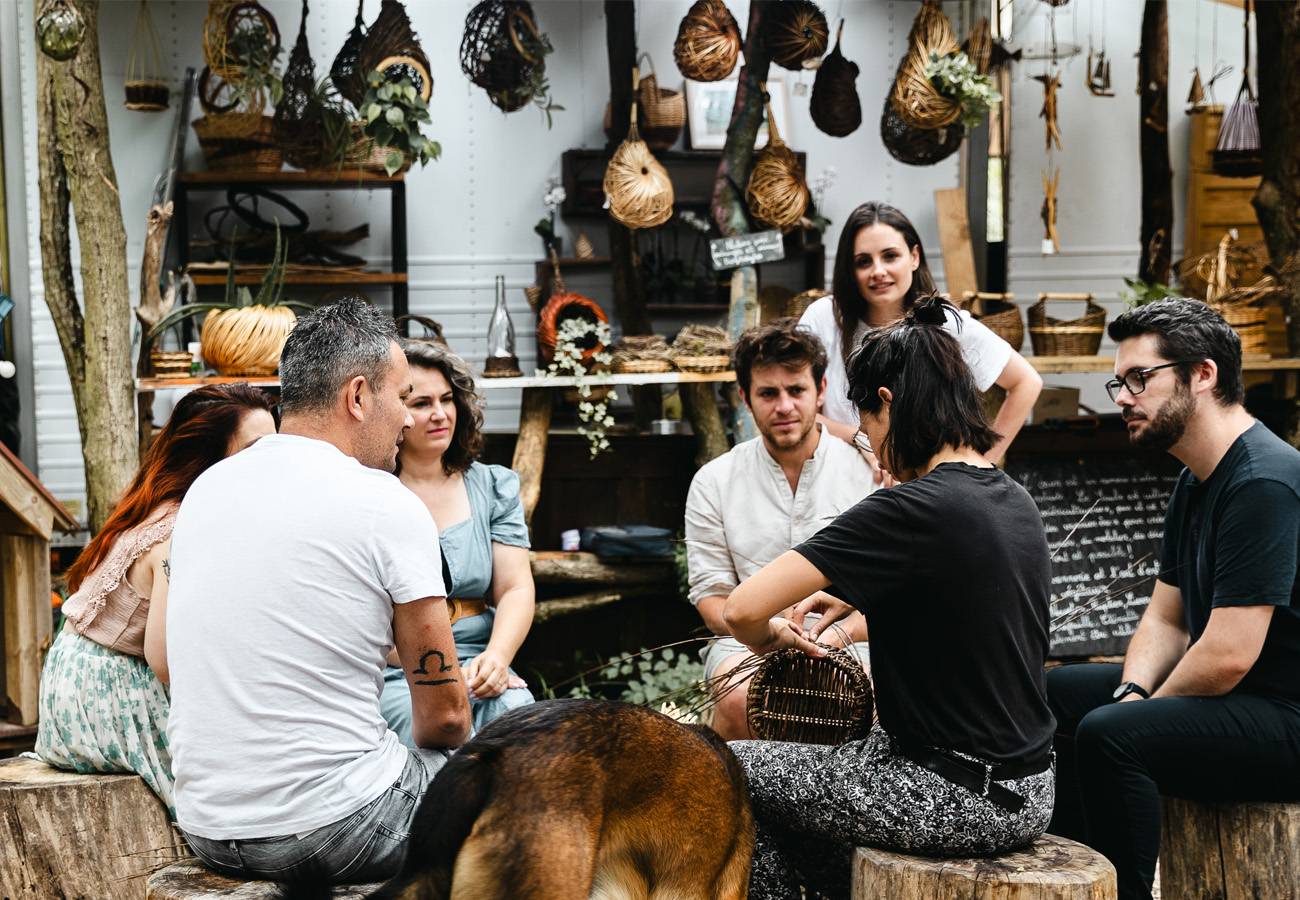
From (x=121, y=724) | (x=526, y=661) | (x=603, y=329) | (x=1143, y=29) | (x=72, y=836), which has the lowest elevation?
(x=526, y=661)

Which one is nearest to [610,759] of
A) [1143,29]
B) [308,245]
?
[308,245]

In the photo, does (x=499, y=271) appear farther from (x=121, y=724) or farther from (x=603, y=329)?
(x=121, y=724)

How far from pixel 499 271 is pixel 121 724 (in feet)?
15.7

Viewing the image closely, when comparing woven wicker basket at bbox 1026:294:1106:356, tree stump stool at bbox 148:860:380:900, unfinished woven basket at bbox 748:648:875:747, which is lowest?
tree stump stool at bbox 148:860:380:900

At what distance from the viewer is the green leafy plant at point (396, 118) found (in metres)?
5.88

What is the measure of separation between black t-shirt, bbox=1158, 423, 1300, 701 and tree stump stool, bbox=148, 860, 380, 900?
213 centimetres

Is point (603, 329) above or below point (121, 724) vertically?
above

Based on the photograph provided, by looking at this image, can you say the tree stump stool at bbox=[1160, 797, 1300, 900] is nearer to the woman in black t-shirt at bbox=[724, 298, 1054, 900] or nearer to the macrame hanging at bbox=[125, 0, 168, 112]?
the woman in black t-shirt at bbox=[724, 298, 1054, 900]

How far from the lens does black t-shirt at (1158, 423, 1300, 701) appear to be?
309 cm

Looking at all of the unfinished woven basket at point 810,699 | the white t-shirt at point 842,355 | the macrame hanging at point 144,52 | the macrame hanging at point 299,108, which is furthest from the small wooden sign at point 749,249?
the macrame hanging at point 144,52

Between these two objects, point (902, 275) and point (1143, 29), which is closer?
point (902, 275)

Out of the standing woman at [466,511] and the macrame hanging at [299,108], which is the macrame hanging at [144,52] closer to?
the macrame hanging at [299,108]

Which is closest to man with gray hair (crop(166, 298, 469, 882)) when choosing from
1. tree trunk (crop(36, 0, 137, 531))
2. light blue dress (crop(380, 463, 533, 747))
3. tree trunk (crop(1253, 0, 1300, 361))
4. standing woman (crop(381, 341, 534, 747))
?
light blue dress (crop(380, 463, 533, 747))

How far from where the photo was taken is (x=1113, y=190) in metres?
7.94
